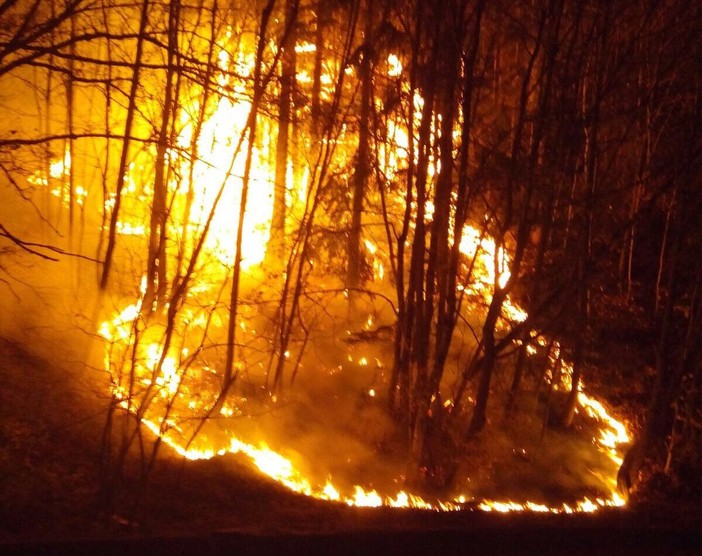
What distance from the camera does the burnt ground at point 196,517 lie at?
19.8 ft

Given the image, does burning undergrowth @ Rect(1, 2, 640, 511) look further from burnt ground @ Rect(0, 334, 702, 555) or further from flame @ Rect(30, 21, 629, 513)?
burnt ground @ Rect(0, 334, 702, 555)

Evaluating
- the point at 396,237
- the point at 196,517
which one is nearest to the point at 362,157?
the point at 396,237

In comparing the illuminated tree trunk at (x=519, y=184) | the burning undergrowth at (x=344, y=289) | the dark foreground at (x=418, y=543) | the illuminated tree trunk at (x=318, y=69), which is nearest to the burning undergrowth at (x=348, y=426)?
the burning undergrowth at (x=344, y=289)

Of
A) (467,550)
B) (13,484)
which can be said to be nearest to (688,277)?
(467,550)

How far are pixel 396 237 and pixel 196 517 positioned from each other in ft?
18.1

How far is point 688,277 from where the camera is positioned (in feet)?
41.2

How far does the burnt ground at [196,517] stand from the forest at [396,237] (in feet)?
1.16

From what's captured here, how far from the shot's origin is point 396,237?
10789mm

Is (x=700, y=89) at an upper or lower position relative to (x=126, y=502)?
upper

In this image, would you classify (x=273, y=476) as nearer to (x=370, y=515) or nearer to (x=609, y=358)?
(x=370, y=515)

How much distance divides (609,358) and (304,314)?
6.08 meters

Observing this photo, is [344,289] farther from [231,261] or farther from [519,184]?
[519,184]

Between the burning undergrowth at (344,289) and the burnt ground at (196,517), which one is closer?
the burnt ground at (196,517)

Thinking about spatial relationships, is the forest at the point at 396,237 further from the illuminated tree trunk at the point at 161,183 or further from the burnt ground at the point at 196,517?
the burnt ground at the point at 196,517
